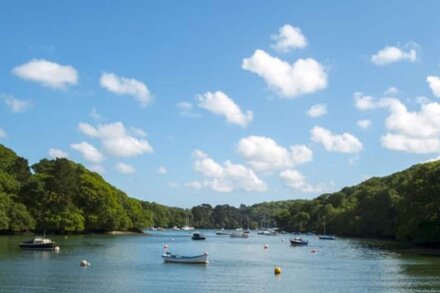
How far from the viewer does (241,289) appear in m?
46.5

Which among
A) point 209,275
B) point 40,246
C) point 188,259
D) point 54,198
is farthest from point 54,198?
point 209,275

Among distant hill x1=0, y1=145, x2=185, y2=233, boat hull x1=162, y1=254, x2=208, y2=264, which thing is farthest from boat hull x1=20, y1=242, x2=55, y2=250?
distant hill x1=0, y1=145, x2=185, y2=233

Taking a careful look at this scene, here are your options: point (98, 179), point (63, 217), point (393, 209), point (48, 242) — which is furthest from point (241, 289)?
point (98, 179)

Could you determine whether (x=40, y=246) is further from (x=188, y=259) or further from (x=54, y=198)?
(x=54, y=198)

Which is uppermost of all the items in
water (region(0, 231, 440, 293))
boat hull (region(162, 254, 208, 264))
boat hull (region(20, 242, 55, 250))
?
boat hull (region(20, 242, 55, 250))

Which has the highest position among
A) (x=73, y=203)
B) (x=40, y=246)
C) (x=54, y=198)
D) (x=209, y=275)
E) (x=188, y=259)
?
(x=54, y=198)

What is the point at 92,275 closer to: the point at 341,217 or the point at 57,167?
the point at 57,167

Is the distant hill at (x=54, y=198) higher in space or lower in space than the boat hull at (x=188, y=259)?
higher

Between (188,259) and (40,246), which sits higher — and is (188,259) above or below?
below

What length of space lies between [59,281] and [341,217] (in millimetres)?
153748

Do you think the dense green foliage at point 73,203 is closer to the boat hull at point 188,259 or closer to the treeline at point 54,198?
the treeline at point 54,198

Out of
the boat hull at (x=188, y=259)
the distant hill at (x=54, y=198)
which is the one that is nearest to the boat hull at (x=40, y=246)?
the boat hull at (x=188, y=259)

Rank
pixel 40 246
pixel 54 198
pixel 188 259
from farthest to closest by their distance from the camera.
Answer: pixel 54 198
pixel 40 246
pixel 188 259

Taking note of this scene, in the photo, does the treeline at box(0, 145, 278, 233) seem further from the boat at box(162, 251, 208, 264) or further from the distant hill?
the boat at box(162, 251, 208, 264)
